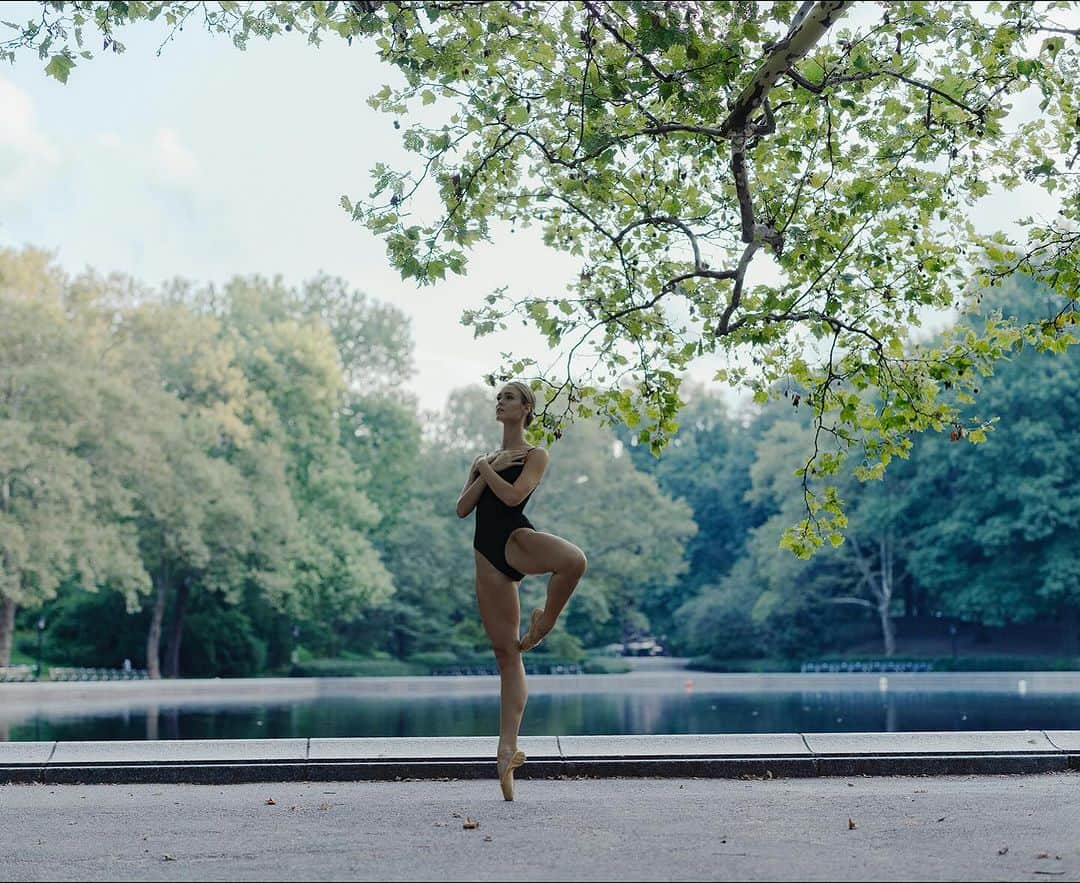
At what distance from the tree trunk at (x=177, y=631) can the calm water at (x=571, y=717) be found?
8.78 metres

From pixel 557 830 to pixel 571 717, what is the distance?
22.3 meters

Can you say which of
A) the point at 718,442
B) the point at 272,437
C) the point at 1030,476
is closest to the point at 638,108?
the point at 272,437

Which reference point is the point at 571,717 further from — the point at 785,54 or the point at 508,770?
the point at 785,54

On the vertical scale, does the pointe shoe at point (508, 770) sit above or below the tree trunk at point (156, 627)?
below

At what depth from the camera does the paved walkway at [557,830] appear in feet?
19.3

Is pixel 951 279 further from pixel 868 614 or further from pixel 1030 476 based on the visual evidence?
pixel 868 614

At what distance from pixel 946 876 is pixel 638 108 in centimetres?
525

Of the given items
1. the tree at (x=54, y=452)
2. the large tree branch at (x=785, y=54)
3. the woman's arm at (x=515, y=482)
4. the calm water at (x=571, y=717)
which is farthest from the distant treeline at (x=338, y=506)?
the large tree branch at (x=785, y=54)

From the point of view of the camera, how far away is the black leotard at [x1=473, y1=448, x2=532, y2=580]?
8508 millimetres

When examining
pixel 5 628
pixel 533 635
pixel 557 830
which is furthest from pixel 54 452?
pixel 557 830

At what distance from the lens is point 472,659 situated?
50594 millimetres

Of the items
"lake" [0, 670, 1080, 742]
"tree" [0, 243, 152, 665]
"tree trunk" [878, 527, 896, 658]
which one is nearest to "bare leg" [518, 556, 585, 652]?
"lake" [0, 670, 1080, 742]

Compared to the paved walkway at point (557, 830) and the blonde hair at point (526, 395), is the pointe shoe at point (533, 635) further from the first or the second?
the blonde hair at point (526, 395)

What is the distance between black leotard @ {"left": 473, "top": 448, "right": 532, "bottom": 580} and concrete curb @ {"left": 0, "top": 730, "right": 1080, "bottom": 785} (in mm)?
2102
